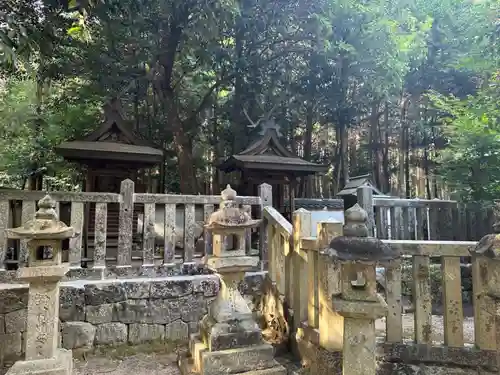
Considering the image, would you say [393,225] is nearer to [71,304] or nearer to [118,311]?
[118,311]

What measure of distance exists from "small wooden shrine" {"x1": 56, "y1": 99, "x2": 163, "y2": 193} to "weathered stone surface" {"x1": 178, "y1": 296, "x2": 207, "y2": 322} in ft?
15.9

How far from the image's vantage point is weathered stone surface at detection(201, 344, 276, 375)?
10.7 ft

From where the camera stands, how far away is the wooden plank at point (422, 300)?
3.18m

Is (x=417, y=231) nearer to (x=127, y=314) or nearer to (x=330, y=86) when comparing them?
(x=127, y=314)

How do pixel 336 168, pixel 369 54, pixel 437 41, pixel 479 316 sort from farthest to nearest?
pixel 336 168 < pixel 437 41 < pixel 369 54 < pixel 479 316

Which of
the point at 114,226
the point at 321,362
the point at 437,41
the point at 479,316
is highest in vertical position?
the point at 437,41

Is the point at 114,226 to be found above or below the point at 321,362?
above

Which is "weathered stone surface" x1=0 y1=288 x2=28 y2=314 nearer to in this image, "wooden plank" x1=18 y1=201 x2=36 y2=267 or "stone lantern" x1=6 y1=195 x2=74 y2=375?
"wooden plank" x1=18 y1=201 x2=36 y2=267

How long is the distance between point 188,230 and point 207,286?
0.89 meters

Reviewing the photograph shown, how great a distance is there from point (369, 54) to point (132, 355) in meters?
9.98

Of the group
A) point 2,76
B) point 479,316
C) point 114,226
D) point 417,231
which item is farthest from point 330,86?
point 479,316

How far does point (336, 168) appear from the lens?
18.0 metres

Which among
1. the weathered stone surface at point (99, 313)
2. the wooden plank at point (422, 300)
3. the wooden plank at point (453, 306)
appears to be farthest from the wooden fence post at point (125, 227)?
the wooden plank at point (453, 306)

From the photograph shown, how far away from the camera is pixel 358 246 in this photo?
2.51 m
